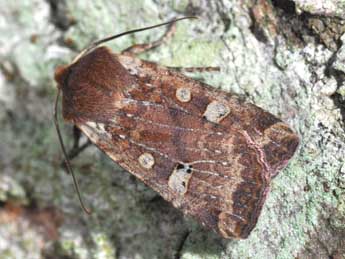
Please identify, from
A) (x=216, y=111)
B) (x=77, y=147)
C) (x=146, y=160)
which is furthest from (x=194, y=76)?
(x=77, y=147)

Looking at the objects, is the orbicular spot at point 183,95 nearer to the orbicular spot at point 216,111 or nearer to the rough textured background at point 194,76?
the orbicular spot at point 216,111

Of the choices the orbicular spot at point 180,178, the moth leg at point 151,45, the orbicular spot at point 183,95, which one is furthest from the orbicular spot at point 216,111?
the moth leg at point 151,45

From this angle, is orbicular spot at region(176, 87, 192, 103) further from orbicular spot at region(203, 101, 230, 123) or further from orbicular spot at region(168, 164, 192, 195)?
orbicular spot at region(168, 164, 192, 195)

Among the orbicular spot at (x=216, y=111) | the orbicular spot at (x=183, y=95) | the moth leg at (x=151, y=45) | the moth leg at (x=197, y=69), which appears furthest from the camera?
the moth leg at (x=151, y=45)

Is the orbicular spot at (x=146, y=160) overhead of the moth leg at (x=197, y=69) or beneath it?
beneath

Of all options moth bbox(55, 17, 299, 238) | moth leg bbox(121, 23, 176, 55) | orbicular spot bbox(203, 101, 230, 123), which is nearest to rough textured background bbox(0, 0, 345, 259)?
moth leg bbox(121, 23, 176, 55)

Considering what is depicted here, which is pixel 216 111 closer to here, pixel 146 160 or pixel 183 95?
pixel 183 95
